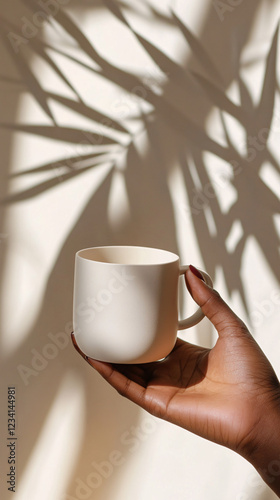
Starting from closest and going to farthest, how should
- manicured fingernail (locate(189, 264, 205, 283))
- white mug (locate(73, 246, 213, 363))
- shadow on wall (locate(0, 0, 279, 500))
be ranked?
white mug (locate(73, 246, 213, 363)), manicured fingernail (locate(189, 264, 205, 283)), shadow on wall (locate(0, 0, 279, 500))

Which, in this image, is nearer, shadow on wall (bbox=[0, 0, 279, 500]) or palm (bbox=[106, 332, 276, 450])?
palm (bbox=[106, 332, 276, 450])

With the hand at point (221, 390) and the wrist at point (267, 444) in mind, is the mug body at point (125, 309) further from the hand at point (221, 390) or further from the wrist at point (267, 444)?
the wrist at point (267, 444)

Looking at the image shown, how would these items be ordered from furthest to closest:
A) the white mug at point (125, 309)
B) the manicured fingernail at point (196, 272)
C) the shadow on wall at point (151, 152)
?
the shadow on wall at point (151, 152)
the manicured fingernail at point (196, 272)
the white mug at point (125, 309)

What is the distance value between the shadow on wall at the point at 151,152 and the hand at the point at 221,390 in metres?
0.24

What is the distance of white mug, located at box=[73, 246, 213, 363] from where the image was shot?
0.85 m

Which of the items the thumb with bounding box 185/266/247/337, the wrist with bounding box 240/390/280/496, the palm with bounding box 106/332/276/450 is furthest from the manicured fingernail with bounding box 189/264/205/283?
the wrist with bounding box 240/390/280/496

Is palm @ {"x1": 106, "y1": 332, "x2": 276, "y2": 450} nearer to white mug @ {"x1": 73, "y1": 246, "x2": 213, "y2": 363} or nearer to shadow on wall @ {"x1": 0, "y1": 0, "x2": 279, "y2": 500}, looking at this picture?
white mug @ {"x1": 73, "y1": 246, "x2": 213, "y2": 363}

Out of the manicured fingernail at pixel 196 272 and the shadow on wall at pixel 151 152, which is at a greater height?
the shadow on wall at pixel 151 152

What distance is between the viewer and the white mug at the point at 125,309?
850mm

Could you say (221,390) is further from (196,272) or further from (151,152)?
(151,152)

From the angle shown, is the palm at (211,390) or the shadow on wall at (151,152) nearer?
the palm at (211,390)

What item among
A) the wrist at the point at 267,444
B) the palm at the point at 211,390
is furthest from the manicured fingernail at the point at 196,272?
the wrist at the point at 267,444

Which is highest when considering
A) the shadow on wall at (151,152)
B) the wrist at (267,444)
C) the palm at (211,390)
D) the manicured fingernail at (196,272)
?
the shadow on wall at (151,152)

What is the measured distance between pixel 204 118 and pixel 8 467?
34.2 inches
